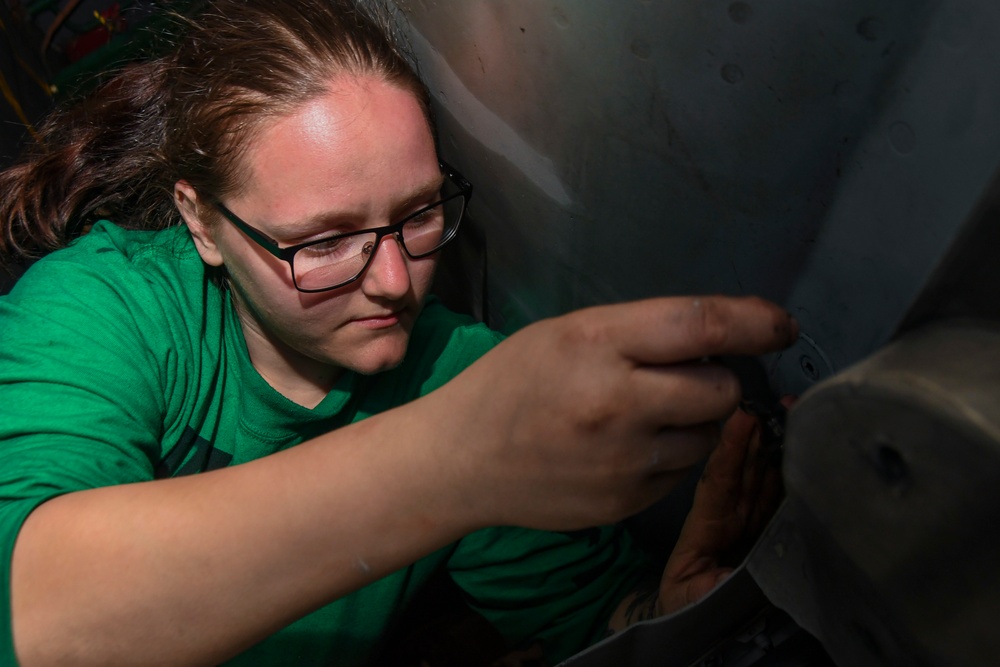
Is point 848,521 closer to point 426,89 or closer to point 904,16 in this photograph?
point 904,16

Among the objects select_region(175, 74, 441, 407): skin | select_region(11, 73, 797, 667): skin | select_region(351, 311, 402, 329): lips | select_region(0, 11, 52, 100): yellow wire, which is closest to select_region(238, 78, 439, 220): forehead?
select_region(175, 74, 441, 407): skin

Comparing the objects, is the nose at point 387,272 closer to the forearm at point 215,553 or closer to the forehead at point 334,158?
the forehead at point 334,158

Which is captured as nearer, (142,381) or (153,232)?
(142,381)

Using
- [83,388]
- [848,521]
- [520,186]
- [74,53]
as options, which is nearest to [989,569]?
[848,521]

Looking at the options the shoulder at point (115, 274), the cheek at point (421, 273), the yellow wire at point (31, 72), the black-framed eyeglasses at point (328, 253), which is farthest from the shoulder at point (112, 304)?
the yellow wire at point (31, 72)

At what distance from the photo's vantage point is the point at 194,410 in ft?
2.46

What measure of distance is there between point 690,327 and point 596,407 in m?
0.06

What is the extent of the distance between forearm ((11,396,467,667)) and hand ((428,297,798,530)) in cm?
5

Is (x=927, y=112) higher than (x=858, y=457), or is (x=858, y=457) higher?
(x=927, y=112)

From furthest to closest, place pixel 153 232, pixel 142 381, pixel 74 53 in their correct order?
pixel 74 53, pixel 153 232, pixel 142 381

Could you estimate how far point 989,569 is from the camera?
0.30m

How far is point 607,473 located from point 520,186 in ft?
1.30

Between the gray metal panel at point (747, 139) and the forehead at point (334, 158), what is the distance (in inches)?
4.4

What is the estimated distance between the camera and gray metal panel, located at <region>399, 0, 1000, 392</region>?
15.6 inches
